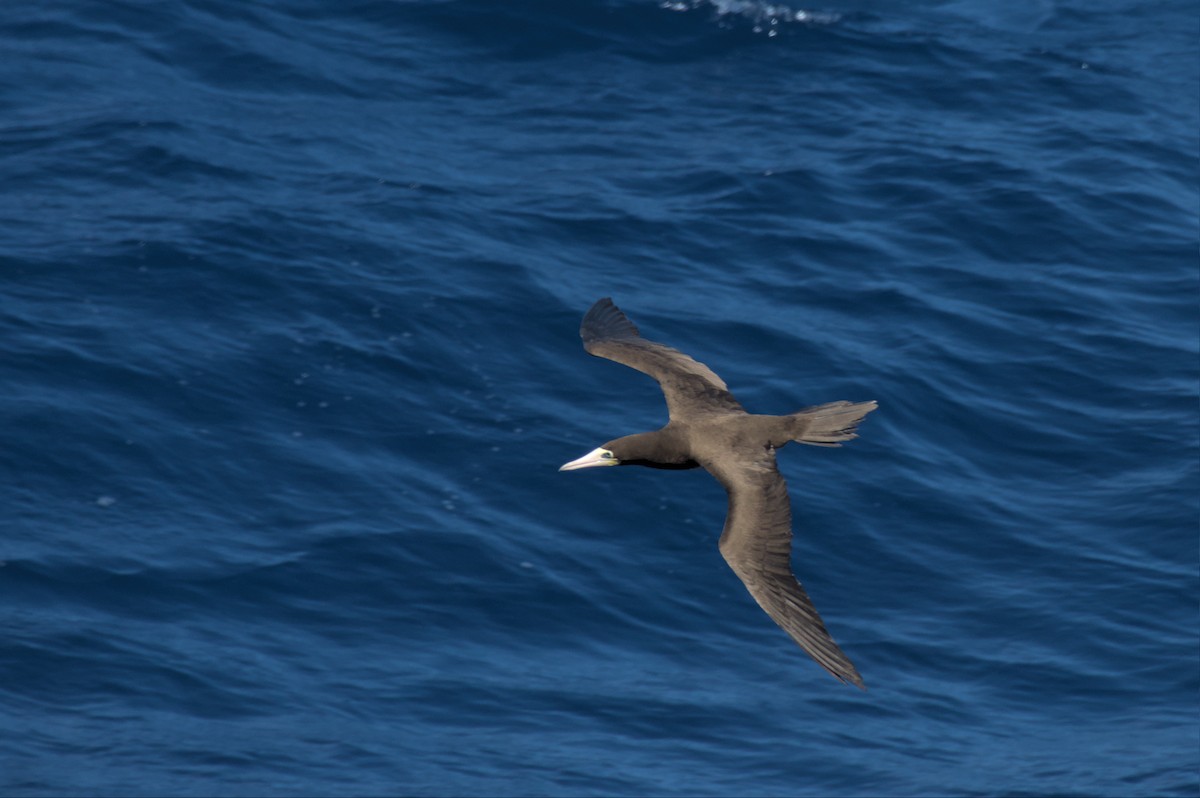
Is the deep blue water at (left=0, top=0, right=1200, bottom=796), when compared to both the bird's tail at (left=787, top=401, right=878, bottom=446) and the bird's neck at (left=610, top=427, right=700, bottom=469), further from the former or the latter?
the bird's tail at (left=787, top=401, right=878, bottom=446)

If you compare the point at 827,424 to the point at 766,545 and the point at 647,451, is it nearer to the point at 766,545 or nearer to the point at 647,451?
the point at 766,545

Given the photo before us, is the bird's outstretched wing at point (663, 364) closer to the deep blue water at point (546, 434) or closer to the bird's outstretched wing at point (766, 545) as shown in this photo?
the bird's outstretched wing at point (766, 545)

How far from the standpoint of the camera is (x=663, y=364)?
13.0 m

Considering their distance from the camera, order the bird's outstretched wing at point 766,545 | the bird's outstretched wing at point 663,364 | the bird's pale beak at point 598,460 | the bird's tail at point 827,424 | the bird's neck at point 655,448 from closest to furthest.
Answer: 1. the bird's outstretched wing at point 766,545
2. the bird's tail at point 827,424
3. the bird's neck at point 655,448
4. the bird's pale beak at point 598,460
5. the bird's outstretched wing at point 663,364

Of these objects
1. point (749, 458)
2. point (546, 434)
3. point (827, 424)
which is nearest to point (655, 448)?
point (749, 458)

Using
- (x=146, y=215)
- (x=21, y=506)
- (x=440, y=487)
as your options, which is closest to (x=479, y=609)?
(x=440, y=487)

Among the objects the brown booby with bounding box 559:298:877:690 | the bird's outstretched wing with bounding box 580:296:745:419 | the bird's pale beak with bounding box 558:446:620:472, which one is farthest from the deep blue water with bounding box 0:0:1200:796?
the bird's pale beak with bounding box 558:446:620:472

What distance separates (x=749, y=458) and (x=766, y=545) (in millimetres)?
708

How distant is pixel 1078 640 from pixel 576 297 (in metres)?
6.71

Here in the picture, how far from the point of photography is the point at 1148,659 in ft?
59.5

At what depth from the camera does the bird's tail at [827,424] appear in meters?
11.5

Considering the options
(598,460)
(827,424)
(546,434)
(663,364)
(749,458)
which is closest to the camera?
(749,458)

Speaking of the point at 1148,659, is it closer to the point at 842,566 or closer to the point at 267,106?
the point at 842,566

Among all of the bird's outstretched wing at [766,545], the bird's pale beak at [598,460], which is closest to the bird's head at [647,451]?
the bird's pale beak at [598,460]
